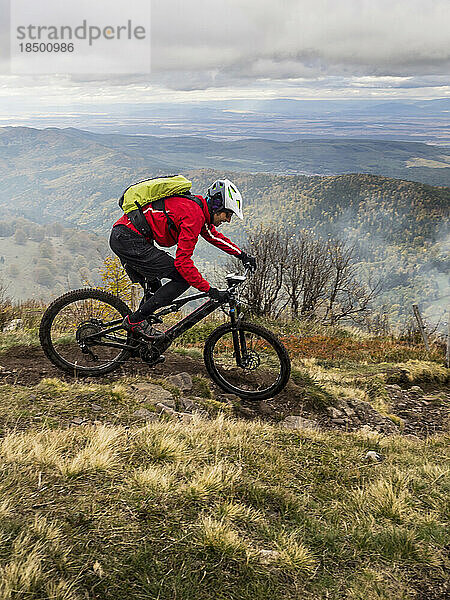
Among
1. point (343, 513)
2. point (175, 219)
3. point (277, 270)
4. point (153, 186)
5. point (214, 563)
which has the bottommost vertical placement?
point (277, 270)

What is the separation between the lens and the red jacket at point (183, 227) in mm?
5133

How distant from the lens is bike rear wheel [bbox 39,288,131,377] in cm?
603

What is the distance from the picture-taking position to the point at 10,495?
319 centimetres

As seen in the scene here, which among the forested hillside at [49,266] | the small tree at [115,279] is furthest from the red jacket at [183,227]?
the forested hillside at [49,266]

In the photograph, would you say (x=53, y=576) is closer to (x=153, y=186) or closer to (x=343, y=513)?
(x=343, y=513)

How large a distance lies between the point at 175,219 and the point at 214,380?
2.43m

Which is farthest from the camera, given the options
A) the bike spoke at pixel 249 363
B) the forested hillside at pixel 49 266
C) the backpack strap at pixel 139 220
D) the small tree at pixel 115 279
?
the forested hillside at pixel 49 266

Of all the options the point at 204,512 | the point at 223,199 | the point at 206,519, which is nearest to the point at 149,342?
the point at 223,199

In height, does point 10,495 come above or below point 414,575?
above

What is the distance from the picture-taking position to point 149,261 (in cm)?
554

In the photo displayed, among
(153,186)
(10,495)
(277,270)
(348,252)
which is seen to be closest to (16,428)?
(10,495)

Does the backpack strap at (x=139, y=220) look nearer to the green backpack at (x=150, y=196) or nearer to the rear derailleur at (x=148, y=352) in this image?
the green backpack at (x=150, y=196)

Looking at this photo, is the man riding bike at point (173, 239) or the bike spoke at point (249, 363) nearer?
the man riding bike at point (173, 239)

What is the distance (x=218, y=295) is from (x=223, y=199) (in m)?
1.19
